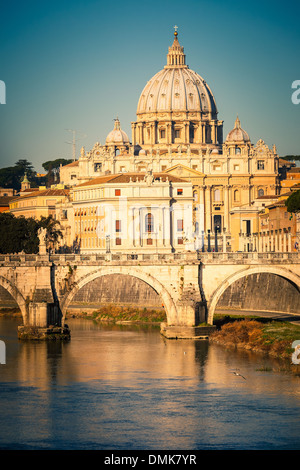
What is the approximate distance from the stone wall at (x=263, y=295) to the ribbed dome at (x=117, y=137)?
6683 centimetres

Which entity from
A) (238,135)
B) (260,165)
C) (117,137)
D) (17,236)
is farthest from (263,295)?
(117,137)

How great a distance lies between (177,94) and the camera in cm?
14812

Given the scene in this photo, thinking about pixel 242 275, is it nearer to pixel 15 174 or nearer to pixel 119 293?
pixel 119 293

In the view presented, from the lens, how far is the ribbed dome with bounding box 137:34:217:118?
485 feet

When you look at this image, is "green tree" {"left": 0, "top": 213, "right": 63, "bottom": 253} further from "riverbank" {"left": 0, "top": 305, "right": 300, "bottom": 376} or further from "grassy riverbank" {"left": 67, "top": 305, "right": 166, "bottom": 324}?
"riverbank" {"left": 0, "top": 305, "right": 300, "bottom": 376}

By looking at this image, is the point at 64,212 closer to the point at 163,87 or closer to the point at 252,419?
the point at 163,87

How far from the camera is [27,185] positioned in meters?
152

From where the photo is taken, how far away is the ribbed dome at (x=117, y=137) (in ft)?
461

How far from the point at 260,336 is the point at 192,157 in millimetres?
73821

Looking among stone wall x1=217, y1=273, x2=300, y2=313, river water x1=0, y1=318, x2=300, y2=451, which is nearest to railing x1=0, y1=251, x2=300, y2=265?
river water x1=0, y1=318, x2=300, y2=451

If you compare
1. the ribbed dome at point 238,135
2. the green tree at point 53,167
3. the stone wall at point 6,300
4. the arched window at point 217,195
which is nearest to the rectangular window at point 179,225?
the stone wall at point 6,300

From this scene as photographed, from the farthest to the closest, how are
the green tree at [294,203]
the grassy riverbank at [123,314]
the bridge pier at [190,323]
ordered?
1. the green tree at [294,203]
2. the grassy riverbank at [123,314]
3. the bridge pier at [190,323]

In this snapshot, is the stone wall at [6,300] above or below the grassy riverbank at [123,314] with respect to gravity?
above

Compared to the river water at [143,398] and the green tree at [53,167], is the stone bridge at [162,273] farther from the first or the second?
the green tree at [53,167]
